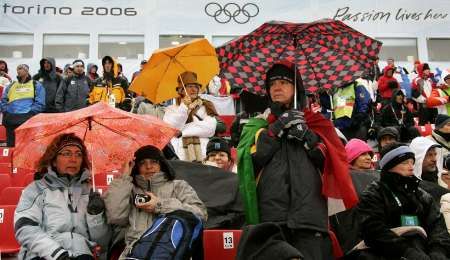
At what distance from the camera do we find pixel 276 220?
304cm

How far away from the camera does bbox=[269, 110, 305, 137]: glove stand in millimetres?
3109

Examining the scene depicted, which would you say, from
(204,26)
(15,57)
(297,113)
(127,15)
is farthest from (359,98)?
(15,57)

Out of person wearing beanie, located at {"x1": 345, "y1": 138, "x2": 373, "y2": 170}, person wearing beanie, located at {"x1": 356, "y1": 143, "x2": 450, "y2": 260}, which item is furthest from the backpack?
person wearing beanie, located at {"x1": 345, "y1": 138, "x2": 373, "y2": 170}

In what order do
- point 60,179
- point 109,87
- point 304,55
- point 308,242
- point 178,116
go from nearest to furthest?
point 308,242
point 60,179
point 304,55
point 178,116
point 109,87

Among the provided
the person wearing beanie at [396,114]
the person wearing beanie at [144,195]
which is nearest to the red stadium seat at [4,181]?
the person wearing beanie at [144,195]

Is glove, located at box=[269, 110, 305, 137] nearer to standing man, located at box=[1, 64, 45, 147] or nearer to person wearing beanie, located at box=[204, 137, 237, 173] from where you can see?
person wearing beanie, located at box=[204, 137, 237, 173]

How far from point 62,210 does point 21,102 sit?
5.65 meters

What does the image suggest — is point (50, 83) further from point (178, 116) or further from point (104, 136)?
point (104, 136)

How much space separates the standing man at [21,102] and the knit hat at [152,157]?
538cm

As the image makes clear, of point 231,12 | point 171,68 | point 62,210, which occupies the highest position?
point 231,12

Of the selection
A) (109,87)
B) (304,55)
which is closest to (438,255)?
(304,55)

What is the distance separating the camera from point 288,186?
3.06 metres

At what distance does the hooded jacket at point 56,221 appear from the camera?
10.9ft

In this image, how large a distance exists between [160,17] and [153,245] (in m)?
13.3
